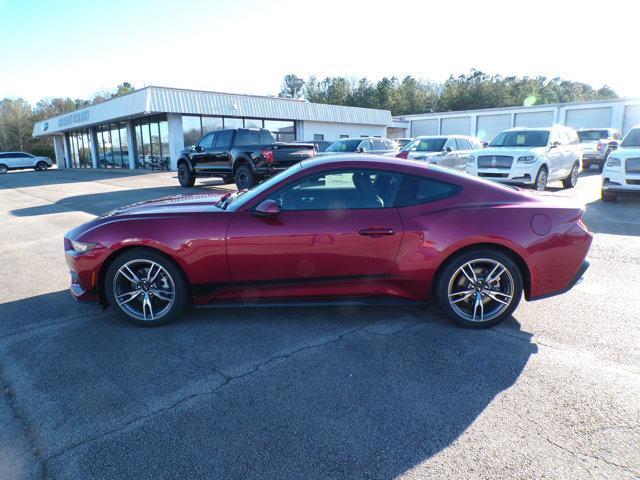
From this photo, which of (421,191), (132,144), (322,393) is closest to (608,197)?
(421,191)

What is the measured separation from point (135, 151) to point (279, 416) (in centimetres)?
2988

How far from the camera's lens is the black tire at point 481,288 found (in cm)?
379

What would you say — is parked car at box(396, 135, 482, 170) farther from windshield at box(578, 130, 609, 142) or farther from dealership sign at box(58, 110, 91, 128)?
dealership sign at box(58, 110, 91, 128)

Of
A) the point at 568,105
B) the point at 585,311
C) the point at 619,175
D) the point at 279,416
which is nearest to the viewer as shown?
the point at 279,416

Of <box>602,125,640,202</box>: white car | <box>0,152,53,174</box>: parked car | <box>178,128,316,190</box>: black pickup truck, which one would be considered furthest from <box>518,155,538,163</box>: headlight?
<box>0,152,53,174</box>: parked car

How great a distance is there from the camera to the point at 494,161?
12008 millimetres

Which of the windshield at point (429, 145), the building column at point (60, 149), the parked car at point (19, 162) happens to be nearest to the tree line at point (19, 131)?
the building column at point (60, 149)

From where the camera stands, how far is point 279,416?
270 centimetres

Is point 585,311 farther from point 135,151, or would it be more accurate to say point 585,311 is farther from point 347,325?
point 135,151

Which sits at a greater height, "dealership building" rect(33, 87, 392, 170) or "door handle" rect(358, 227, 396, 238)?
"dealership building" rect(33, 87, 392, 170)

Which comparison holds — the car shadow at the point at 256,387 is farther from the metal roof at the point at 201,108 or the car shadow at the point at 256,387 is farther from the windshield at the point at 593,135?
the windshield at the point at 593,135

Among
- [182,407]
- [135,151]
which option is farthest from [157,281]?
[135,151]

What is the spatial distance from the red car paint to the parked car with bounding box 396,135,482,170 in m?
11.1

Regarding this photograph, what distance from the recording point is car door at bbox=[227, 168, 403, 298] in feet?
12.3
